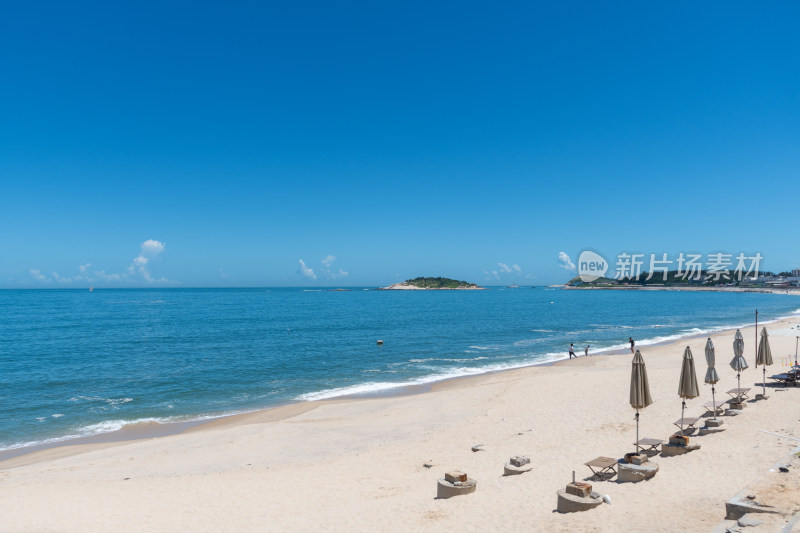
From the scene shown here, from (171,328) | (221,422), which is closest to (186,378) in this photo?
(221,422)

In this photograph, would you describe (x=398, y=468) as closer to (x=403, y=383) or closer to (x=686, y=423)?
(x=686, y=423)

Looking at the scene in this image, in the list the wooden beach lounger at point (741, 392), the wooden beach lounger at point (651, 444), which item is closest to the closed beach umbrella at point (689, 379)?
the wooden beach lounger at point (651, 444)

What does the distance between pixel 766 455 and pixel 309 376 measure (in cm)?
2472

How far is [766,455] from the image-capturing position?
38.9ft

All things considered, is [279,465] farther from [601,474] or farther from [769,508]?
[769,508]

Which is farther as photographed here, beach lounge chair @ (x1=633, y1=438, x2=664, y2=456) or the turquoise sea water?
the turquoise sea water

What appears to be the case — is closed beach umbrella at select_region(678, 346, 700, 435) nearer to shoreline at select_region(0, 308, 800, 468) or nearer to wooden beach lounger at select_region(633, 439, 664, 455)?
wooden beach lounger at select_region(633, 439, 664, 455)

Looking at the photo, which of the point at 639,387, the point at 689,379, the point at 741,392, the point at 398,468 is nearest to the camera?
the point at 639,387

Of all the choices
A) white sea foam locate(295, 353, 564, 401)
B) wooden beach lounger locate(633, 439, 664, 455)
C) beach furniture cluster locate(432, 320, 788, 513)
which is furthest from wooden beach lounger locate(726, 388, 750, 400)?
white sea foam locate(295, 353, 564, 401)

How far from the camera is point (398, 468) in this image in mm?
13961

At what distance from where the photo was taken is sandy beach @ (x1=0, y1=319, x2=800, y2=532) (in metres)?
9.92

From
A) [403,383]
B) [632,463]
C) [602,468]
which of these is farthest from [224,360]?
[632,463]

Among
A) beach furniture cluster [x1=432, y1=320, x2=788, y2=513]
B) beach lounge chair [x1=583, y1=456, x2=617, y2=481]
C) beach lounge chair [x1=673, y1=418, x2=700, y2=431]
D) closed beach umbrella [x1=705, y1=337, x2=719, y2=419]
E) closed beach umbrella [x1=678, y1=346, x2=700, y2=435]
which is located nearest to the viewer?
beach furniture cluster [x1=432, y1=320, x2=788, y2=513]

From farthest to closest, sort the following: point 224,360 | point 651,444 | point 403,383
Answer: point 224,360 < point 403,383 < point 651,444
